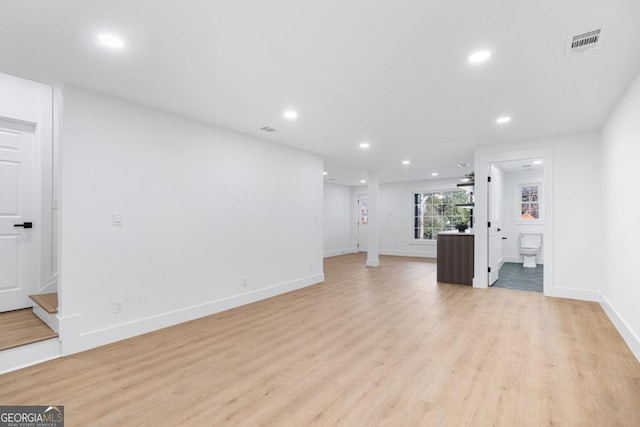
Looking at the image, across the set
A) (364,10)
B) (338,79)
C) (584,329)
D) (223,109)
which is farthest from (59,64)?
(584,329)

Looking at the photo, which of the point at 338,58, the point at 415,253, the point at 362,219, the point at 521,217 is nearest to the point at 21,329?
the point at 338,58

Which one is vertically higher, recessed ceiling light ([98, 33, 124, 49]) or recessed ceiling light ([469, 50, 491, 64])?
recessed ceiling light ([469, 50, 491, 64])

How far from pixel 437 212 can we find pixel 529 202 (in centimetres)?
243

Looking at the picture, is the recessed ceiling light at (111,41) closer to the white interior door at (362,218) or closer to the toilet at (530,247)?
the toilet at (530,247)

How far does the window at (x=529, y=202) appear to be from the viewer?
795cm

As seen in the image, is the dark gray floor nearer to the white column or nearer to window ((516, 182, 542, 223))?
window ((516, 182, 542, 223))

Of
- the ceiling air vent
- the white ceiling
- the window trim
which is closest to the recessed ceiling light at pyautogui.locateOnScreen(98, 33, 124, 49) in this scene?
the white ceiling

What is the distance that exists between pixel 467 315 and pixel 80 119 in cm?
478

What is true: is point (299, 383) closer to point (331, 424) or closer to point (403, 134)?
point (331, 424)

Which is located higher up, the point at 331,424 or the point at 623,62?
the point at 623,62

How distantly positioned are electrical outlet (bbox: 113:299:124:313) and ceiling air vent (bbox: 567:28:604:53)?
4429 millimetres

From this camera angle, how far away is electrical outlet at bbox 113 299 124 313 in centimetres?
309

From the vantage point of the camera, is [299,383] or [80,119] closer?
[299,383]

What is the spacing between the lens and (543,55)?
92.0 inches
